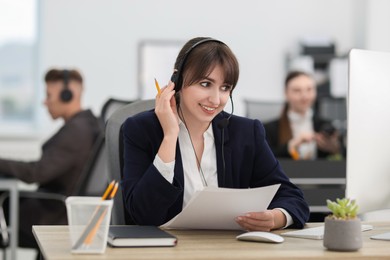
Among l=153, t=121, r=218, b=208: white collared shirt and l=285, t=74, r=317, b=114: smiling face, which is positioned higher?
l=285, t=74, r=317, b=114: smiling face

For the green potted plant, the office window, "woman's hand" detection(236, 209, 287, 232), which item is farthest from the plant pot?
the office window

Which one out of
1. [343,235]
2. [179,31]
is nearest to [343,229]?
[343,235]

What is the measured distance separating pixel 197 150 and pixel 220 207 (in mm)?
347

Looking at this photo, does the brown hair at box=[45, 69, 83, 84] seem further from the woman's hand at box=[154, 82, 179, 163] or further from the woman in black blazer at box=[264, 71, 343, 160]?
the woman's hand at box=[154, 82, 179, 163]

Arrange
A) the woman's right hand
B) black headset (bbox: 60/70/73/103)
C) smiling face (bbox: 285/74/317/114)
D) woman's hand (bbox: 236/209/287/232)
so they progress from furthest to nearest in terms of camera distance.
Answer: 1. smiling face (bbox: 285/74/317/114)
2. black headset (bbox: 60/70/73/103)
3. the woman's right hand
4. woman's hand (bbox: 236/209/287/232)

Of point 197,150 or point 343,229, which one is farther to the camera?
point 197,150

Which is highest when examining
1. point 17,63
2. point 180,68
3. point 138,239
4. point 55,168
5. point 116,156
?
point 17,63

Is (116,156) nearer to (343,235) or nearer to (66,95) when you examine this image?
(343,235)

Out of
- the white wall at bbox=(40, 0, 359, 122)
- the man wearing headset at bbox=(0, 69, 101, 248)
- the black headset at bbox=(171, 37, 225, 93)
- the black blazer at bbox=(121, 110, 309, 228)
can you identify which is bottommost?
the man wearing headset at bbox=(0, 69, 101, 248)

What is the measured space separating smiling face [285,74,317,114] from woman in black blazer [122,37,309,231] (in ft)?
9.40

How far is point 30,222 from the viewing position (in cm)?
356

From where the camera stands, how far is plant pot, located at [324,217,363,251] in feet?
4.60

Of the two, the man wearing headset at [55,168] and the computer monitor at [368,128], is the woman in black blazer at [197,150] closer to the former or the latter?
the computer monitor at [368,128]

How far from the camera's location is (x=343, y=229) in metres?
1.41
